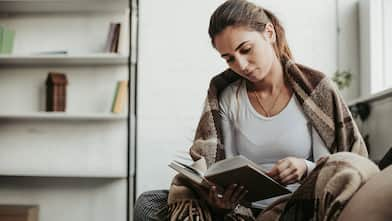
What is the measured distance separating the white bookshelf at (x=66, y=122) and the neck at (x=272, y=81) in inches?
58.6

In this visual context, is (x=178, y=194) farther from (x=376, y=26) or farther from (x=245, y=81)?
→ (x=376, y=26)

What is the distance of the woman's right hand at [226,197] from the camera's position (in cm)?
136

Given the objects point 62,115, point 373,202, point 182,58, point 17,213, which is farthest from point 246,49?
point 17,213

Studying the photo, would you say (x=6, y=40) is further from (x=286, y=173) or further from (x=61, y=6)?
(x=286, y=173)

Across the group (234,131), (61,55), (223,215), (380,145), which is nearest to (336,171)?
(223,215)

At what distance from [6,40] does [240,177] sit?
215cm

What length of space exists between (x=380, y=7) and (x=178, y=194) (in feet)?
6.15

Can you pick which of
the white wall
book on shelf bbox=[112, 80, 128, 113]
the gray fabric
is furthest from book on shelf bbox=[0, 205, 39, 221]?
the gray fabric

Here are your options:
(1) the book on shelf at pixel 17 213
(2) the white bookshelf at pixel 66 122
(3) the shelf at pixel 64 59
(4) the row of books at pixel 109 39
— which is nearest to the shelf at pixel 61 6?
(2) the white bookshelf at pixel 66 122

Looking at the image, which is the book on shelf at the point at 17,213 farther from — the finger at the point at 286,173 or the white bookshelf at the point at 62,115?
the finger at the point at 286,173

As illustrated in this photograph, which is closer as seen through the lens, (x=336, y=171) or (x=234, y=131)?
(x=336, y=171)

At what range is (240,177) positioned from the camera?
1.28 metres

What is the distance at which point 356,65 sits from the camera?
299 cm

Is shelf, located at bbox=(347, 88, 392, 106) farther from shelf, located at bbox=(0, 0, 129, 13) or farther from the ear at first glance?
shelf, located at bbox=(0, 0, 129, 13)
